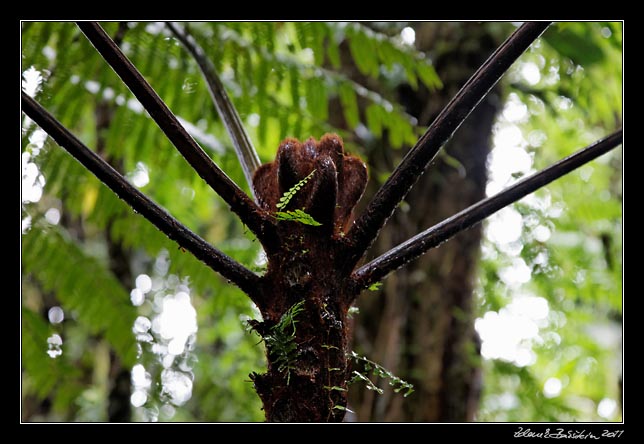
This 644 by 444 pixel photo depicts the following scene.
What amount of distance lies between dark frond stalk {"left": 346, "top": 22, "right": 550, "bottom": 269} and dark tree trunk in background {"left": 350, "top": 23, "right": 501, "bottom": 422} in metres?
1.42

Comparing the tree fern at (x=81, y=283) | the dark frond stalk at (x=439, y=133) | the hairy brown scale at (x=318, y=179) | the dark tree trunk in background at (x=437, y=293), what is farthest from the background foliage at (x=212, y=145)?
the dark frond stalk at (x=439, y=133)

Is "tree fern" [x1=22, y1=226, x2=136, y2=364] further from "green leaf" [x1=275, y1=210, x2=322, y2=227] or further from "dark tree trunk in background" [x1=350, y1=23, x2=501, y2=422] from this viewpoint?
"green leaf" [x1=275, y1=210, x2=322, y2=227]

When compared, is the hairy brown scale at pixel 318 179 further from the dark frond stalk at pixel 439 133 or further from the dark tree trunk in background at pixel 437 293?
the dark tree trunk in background at pixel 437 293

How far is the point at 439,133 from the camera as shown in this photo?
90 centimetres

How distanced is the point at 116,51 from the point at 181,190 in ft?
8.37

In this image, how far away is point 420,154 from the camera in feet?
2.96

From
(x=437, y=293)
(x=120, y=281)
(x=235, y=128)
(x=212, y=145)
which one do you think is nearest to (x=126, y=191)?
(x=235, y=128)

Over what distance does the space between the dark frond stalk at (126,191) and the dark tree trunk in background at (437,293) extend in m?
1.58

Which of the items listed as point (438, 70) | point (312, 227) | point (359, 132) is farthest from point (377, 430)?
point (438, 70)

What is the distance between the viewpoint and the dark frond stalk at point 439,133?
891mm

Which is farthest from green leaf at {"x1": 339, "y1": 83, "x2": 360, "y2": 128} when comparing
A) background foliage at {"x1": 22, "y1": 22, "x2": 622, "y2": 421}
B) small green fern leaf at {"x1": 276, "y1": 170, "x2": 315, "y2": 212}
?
small green fern leaf at {"x1": 276, "y1": 170, "x2": 315, "y2": 212}

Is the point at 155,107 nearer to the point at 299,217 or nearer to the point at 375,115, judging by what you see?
the point at 299,217

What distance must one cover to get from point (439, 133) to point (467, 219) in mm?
141

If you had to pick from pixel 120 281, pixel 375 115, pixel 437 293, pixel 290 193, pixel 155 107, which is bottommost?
pixel 290 193
